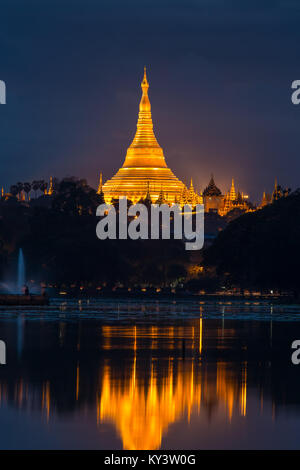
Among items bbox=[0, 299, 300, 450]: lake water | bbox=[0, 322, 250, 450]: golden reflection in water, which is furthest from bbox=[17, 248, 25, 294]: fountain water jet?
bbox=[0, 322, 250, 450]: golden reflection in water

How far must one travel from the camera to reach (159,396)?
108ft

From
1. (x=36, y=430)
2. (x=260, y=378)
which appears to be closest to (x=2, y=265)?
(x=260, y=378)

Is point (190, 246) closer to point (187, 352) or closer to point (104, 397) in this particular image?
point (187, 352)

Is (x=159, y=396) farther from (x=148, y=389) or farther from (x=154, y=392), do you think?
(x=148, y=389)

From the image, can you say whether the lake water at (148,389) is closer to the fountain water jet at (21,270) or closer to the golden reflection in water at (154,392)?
the golden reflection in water at (154,392)

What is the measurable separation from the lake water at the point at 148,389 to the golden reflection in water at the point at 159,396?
26mm

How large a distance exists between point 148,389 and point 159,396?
1252mm

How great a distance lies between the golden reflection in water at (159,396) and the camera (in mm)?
Answer: 28094

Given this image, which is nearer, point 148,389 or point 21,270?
point 148,389

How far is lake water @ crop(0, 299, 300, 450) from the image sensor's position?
2725 cm

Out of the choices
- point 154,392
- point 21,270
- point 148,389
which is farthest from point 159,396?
point 21,270

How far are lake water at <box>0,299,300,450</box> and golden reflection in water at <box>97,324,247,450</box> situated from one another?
26mm

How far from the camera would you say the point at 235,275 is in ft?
392
